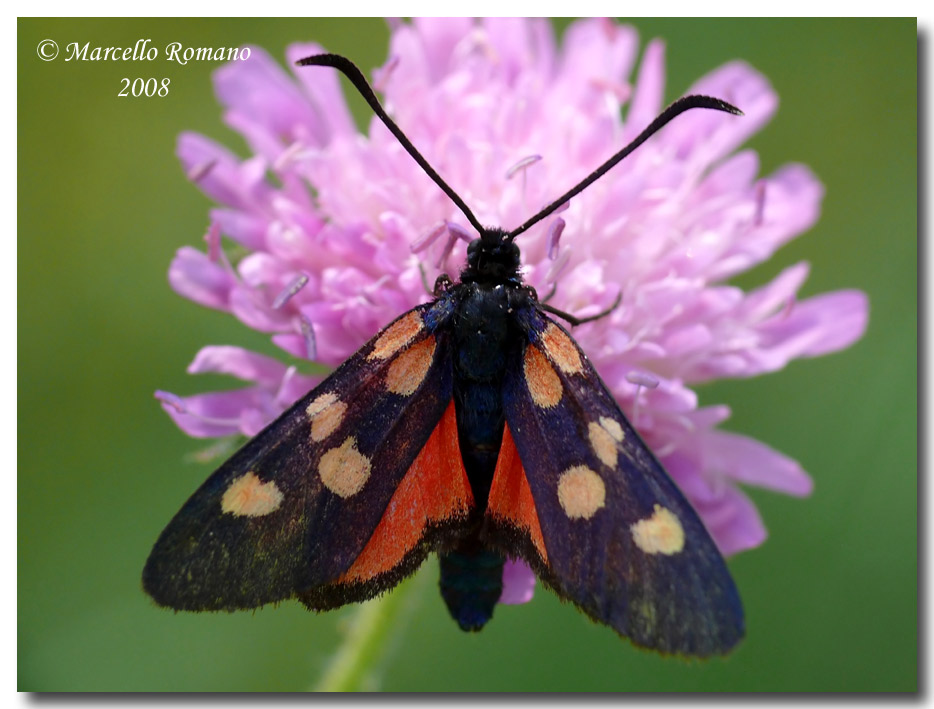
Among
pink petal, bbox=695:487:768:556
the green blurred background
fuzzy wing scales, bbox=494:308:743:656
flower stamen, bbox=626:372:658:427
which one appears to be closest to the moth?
fuzzy wing scales, bbox=494:308:743:656

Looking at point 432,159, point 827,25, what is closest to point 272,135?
point 432,159

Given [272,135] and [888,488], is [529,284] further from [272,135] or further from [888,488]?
[888,488]

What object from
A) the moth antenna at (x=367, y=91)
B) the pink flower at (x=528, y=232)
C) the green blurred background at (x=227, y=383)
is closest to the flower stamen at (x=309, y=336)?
the pink flower at (x=528, y=232)

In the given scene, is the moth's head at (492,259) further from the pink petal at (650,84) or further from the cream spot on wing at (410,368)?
the pink petal at (650,84)

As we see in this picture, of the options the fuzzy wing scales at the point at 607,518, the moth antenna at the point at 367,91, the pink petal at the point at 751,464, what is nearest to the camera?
the fuzzy wing scales at the point at 607,518

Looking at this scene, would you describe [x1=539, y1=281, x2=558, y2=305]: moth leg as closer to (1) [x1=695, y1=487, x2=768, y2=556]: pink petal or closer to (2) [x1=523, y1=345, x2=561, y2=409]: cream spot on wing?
(2) [x1=523, y1=345, x2=561, y2=409]: cream spot on wing

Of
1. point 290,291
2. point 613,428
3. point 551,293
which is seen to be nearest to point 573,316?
point 551,293

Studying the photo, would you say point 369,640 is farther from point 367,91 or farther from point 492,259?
point 367,91
